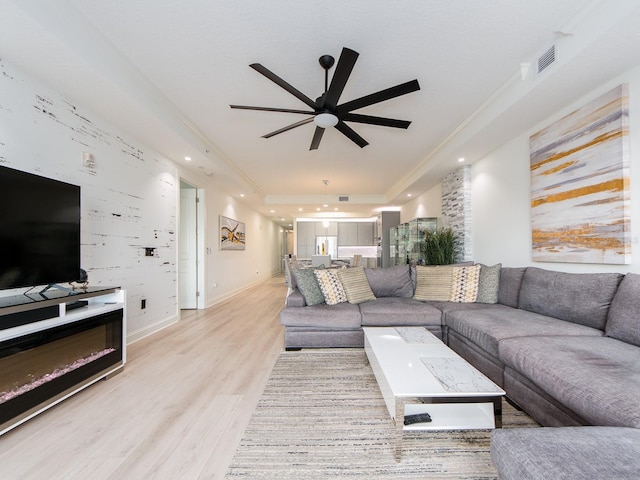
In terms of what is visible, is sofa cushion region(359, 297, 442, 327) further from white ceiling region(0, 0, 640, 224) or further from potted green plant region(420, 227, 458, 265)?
white ceiling region(0, 0, 640, 224)

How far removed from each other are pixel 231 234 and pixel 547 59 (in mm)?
5818

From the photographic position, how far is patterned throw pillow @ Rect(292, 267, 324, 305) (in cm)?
316

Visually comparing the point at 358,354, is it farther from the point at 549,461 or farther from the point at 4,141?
the point at 4,141

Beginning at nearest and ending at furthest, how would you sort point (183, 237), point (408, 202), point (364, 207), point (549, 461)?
point (549, 461), point (183, 237), point (408, 202), point (364, 207)

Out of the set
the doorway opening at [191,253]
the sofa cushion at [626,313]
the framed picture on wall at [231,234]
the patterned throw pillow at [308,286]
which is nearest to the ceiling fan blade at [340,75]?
the patterned throw pillow at [308,286]

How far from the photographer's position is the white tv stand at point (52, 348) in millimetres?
1558

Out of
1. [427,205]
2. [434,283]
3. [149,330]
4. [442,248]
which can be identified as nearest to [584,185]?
[434,283]

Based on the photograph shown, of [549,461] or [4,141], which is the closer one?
[549,461]

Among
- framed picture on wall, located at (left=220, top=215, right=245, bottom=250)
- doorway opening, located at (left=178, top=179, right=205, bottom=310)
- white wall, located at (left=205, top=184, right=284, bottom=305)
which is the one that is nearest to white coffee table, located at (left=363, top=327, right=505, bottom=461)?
doorway opening, located at (left=178, top=179, right=205, bottom=310)

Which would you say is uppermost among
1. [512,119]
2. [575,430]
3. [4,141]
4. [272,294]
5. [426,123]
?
[426,123]

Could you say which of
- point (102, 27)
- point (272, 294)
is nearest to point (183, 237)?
point (272, 294)

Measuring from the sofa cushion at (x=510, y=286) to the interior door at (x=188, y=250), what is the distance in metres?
4.71

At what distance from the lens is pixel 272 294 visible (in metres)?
6.54

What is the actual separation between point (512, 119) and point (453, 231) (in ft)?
6.72
